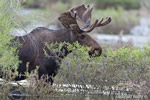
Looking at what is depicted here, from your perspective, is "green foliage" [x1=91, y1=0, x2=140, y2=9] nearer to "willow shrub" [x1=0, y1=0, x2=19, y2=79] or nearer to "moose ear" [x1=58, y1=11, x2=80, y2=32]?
"moose ear" [x1=58, y1=11, x2=80, y2=32]

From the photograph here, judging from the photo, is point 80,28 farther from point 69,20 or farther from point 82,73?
point 82,73

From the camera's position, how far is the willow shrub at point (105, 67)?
1054 centimetres

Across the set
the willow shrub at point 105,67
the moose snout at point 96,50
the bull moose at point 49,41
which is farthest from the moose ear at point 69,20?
the moose snout at point 96,50

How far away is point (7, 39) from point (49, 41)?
1.51 metres

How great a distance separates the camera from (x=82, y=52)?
10.2 m

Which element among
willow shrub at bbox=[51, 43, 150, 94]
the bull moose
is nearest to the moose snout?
the bull moose

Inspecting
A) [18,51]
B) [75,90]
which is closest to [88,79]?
[75,90]

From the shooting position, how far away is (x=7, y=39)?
963 cm

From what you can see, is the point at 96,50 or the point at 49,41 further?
the point at 49,41

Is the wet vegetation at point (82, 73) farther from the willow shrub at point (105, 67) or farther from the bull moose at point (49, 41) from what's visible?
the bull moose at point (49, 41)

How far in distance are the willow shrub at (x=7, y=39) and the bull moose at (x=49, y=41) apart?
1.47 feet

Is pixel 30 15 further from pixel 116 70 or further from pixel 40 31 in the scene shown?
pixel 116 70

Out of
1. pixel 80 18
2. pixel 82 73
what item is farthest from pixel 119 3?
pixel 82 73

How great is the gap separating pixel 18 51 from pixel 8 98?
134cm
